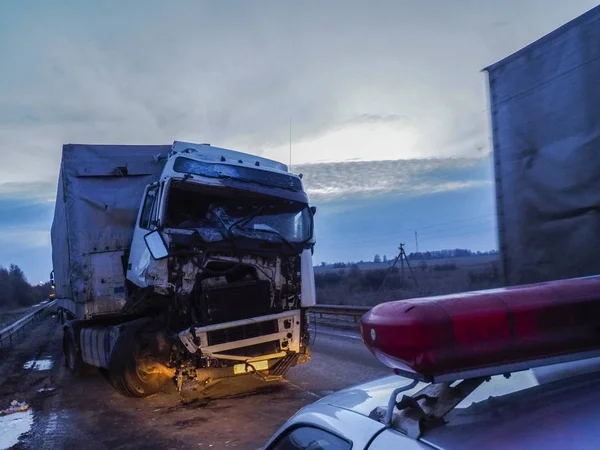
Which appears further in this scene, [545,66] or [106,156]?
[106,156]

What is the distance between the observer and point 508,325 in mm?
1755

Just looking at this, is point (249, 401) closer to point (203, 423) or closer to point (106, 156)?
point (203, 423)

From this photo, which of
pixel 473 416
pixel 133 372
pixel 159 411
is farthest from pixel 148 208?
pixel 473 416

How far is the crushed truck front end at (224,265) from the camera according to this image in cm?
796

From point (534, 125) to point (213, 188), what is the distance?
17.6ft

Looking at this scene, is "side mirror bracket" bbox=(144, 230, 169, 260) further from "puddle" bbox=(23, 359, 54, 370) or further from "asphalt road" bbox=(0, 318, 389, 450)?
"puddle" bbox=(23, 359, 54, 370)

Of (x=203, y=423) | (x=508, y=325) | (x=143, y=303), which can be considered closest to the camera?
(x=508, y=325)

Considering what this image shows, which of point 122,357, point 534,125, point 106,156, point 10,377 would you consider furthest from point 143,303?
point 534,125

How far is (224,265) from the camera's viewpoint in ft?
27.5

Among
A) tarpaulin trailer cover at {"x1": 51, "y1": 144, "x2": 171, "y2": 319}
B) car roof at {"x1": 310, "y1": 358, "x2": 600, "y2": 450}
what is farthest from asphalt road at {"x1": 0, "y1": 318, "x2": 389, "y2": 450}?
car roof at {"x1": 310, "y1": 358, "x2": 600, "y2": 450}

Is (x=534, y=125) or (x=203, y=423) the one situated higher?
(x=534, y=125)

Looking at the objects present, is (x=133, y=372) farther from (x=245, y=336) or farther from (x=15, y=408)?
(x=15, y=408)

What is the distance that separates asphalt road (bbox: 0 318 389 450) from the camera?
6.71 m

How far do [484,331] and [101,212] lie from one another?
944 cm
